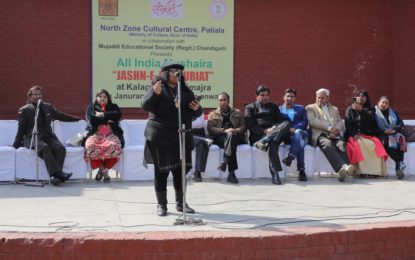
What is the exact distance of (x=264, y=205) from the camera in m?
6.77

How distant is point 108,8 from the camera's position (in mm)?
11398

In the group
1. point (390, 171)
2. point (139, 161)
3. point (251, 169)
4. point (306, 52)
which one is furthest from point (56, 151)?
point (306, 52)

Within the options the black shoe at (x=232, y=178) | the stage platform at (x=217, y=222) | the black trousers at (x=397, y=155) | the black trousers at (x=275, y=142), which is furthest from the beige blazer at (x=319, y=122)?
the black shoe at (x=232, y=178)

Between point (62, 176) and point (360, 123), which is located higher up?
point (360, 123)

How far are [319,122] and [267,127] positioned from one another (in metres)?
0.85

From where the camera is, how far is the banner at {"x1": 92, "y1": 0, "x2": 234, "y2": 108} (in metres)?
11.4

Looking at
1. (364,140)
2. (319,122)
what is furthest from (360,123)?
(319,122)

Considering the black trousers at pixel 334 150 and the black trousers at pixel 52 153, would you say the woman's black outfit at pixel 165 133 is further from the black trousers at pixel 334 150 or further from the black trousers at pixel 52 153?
the black trousers at pixel 334 150

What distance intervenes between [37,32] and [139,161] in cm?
442

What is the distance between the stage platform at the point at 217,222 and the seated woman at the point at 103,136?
504 mm

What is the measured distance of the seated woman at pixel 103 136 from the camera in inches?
324

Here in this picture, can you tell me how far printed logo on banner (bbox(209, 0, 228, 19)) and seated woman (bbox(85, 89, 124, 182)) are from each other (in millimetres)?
3999

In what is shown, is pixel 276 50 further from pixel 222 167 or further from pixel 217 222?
pixel 217 222

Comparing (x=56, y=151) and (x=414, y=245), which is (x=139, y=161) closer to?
(x=56, y=151)
